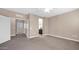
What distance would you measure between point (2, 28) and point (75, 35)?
449 centimetres

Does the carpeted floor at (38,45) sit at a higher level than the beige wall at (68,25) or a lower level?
lower

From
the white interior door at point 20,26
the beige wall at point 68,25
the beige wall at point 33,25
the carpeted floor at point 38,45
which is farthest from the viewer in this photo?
the white interior door at point 20,26

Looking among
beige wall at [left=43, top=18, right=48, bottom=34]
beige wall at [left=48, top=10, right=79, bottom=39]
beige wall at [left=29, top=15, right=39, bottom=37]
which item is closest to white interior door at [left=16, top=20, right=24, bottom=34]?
beige wall at [left=29, top=15, right=39, bottom=37]

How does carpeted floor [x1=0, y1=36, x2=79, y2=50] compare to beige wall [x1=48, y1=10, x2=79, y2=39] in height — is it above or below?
below

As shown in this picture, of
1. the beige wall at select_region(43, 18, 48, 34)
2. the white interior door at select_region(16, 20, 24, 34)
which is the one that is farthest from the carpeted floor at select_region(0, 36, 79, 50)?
the beige wall at select_region(43, 18, 48, 34)

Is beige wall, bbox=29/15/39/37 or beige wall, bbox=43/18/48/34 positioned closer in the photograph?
beige wall, bbox=29/15/39/37

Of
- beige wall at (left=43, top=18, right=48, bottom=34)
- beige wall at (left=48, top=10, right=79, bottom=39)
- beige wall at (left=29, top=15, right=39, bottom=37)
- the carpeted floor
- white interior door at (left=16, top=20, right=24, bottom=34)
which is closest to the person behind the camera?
the carpeted floor

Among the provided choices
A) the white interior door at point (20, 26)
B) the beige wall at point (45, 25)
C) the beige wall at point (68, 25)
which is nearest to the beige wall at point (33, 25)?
the white interior door at point (20, 26)

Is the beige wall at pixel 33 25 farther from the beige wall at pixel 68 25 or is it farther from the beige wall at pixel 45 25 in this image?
the beige wall at pixel 68 25

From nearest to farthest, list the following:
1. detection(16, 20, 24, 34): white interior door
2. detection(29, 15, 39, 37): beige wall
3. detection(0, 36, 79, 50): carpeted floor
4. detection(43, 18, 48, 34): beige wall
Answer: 1. detection(0, 36, 79, 50): carpeted floor
2. detection(29, 15, 39, 37): beige wall
3. detection(16, 20, 24, 34): white interior door
4. detection(43, 18, 48, 34): beige wall

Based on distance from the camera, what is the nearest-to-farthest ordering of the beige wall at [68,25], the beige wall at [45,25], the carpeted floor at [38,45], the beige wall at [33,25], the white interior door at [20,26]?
the carpeted floor at [38,45] < the beige wall at [68,25] < the beige wall at [33,25] < the white interior door at [20,26] < the beige wall at [45,25]

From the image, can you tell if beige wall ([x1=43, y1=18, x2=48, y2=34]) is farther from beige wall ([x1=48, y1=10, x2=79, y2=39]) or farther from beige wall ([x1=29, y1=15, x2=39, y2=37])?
beige wall ([x1=29, y1=15, x2=39, y2=37])
